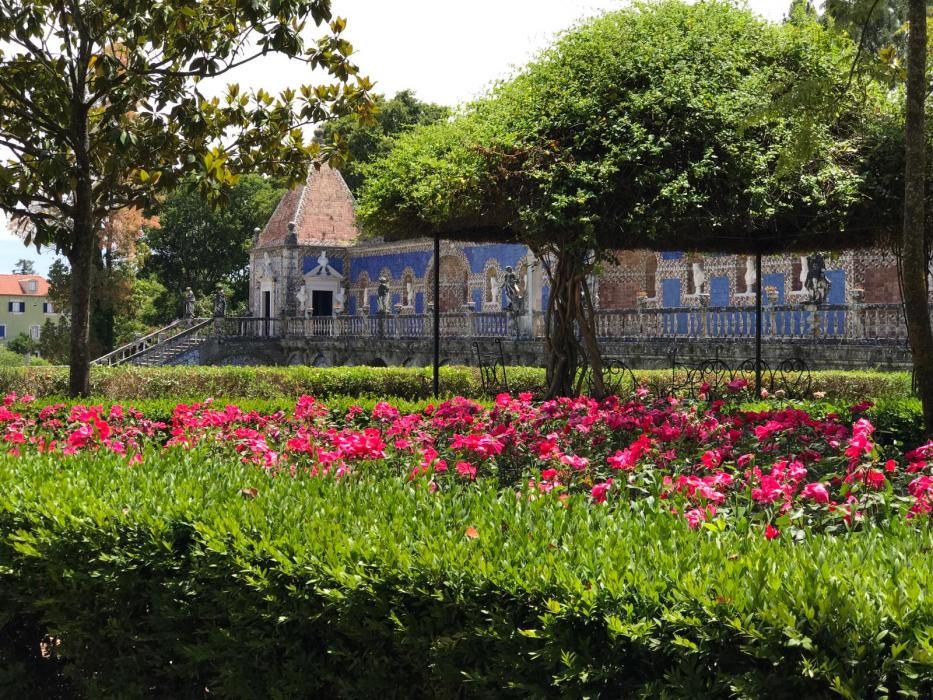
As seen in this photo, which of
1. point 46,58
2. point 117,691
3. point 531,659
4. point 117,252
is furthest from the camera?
point 117,252

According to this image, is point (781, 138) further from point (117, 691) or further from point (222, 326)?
point (222, 326)

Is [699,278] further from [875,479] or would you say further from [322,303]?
[875,479]

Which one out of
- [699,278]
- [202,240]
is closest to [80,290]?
[699,278]

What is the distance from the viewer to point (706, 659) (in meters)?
3.00

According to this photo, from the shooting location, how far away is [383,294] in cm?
4112

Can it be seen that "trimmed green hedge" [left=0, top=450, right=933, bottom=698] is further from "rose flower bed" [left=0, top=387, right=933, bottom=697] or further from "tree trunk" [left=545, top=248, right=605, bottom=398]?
"tree trunk" [left=545, top=248, right=605, bottom=398]

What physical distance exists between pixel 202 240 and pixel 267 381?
37.6 m

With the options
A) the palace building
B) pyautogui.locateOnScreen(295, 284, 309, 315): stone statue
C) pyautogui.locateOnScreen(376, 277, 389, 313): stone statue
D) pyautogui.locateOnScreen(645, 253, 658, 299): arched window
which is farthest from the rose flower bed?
pyautogui.locateOnScreen(295, 284, 309, 315): stone statue

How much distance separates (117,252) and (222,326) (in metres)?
4.72

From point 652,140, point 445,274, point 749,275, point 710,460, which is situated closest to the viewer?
point 710,460

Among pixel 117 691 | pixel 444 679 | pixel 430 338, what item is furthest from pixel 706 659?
pixel 430 338

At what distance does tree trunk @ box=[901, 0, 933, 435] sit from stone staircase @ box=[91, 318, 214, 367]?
29.8m

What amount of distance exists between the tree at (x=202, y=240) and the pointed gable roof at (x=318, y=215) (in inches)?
305

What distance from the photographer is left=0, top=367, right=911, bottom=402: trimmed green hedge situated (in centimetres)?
1838
